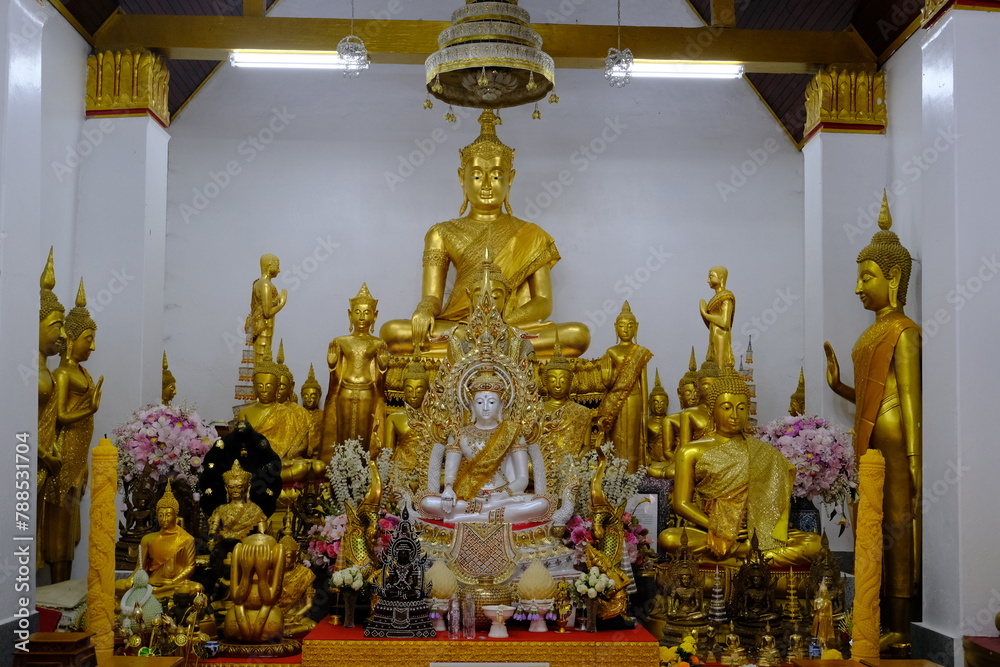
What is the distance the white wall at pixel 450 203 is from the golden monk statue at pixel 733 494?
275 centimetres

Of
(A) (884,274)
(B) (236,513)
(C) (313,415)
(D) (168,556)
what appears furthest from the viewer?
(C) (313,415)

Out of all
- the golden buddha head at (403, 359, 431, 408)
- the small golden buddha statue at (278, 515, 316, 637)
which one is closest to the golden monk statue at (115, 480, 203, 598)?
the small golden buddha statue at (278, 515, 316, 637)

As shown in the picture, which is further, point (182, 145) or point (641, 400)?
point (182, 145)

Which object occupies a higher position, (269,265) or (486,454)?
(269,265)

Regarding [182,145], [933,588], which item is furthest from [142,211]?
[933,588]

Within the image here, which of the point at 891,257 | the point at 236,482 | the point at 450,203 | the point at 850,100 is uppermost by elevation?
the point at 850,100

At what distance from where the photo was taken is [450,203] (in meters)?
9.91

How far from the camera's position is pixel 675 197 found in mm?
9852

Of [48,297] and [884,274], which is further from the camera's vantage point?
[884,274]

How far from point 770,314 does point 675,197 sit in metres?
1.23

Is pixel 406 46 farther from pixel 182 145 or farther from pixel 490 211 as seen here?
pixel 182 145

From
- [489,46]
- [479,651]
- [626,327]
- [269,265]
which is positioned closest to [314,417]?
[269,265]

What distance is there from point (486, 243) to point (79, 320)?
3.15 metres

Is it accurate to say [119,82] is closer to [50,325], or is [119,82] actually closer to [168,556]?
[50,325]
